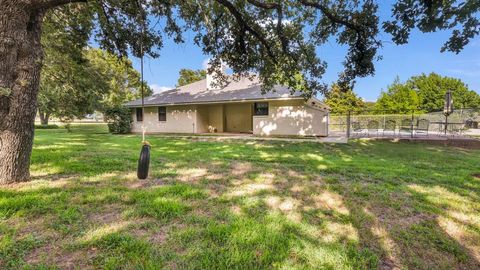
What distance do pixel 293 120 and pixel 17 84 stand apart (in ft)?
41.9

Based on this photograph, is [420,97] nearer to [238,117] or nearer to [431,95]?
[431,95]

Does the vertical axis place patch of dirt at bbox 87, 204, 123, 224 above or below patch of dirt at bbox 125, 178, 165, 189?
below

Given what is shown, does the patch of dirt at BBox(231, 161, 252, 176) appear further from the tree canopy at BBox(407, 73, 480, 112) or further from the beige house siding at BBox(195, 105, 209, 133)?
the tree canopy at BBox(407, 73, 480, 112)

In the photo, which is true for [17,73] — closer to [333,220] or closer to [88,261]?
[88,261]

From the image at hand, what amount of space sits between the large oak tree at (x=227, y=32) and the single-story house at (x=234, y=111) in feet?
13.9

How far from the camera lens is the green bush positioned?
18.1m

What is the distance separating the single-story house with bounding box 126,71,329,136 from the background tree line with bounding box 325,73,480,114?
23.8 metres

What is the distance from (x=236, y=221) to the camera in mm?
2893

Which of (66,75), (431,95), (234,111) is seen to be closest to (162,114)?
(234,111)

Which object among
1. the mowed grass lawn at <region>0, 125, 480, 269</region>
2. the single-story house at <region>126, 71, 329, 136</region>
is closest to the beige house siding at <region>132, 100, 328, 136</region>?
the single-story house at <region>126, 71, 329, 136</region>

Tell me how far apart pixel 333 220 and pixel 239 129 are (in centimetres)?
1594

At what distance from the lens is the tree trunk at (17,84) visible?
12.1 ft

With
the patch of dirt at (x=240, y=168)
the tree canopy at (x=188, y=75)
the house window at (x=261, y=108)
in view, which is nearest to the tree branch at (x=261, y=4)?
the patch of dirt at (x=240, y=168)

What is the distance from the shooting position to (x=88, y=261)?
2096 mm
